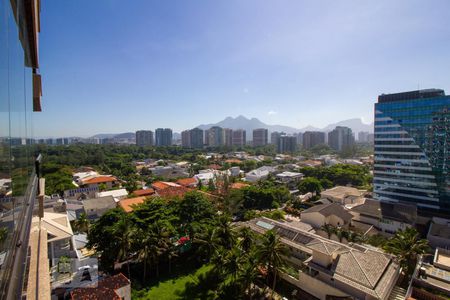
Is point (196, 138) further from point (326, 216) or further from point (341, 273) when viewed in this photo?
point (341, 273)

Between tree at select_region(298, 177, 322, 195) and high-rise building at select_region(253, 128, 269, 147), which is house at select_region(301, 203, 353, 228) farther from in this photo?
high-rise building at select_region(253, 128, 269, 147)

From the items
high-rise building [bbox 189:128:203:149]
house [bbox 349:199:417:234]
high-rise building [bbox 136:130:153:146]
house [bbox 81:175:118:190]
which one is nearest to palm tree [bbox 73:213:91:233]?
house [bbox 81:175:118:190]

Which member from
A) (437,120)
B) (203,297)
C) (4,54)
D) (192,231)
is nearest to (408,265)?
(203,297)

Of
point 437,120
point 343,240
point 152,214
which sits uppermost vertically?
point 437,120

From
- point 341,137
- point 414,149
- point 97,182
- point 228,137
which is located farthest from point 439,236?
point 228,137

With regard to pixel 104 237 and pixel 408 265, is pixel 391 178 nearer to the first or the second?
pixel 408 265

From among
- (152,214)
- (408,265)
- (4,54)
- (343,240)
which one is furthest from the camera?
(343,240)
